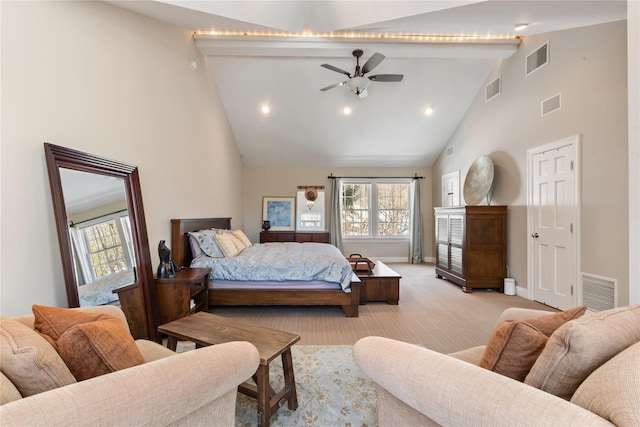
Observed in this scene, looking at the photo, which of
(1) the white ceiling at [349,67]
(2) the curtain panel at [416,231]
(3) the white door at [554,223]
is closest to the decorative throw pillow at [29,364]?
(1) the white ceiling at [349,67]

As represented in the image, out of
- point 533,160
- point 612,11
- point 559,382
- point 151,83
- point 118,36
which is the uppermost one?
point 612,11

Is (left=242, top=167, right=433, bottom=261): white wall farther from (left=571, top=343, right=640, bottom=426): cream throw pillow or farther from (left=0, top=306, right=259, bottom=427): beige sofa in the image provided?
(left=571, top=343, right=640, bottom=426): cream throw pillow

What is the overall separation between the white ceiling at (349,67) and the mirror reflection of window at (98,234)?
157 cm

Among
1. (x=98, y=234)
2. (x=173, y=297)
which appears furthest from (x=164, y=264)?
(x=98, y=234)

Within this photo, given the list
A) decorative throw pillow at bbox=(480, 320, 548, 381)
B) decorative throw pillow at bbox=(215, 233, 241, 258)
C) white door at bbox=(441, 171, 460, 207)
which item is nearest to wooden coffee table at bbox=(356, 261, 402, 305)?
decorative throw pillow at bbox=(215, 233, 241, 258)

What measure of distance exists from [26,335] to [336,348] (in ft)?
6.54

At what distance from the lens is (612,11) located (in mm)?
2551

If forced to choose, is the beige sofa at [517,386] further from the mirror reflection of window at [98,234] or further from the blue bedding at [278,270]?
the blue bedding at [278,270]

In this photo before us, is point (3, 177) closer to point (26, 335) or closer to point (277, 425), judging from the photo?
point (26, 335)

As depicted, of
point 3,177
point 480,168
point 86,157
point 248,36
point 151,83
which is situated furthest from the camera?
point 480,168

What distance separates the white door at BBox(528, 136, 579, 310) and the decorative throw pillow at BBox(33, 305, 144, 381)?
413 cm

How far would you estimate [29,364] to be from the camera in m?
0.78

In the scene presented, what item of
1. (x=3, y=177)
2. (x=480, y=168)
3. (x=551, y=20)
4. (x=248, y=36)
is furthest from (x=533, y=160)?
(x=3, y=177)

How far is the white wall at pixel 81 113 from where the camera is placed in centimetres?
153
